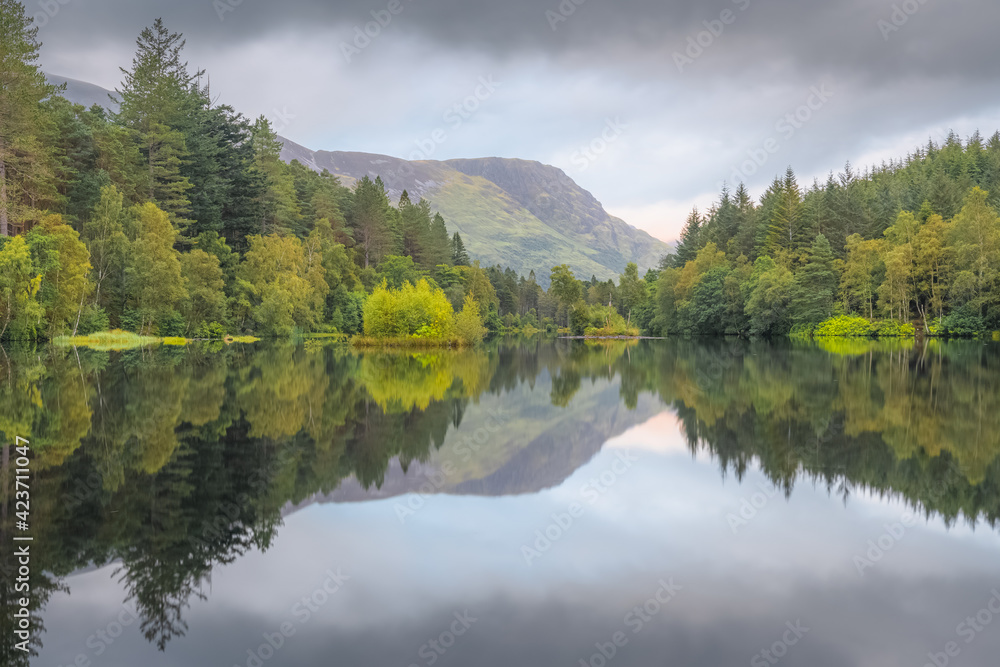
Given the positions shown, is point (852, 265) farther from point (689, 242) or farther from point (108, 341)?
point (108, 341)

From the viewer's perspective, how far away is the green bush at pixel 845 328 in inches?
2530

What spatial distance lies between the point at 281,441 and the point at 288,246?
5160 cm

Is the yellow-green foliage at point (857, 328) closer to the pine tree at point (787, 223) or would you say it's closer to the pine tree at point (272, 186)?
the pine tree at point (787, 223)

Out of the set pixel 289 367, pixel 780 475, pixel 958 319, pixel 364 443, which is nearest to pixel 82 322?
pixel 289 367

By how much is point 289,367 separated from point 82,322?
2329 centimetres

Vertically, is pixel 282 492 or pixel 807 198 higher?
pixel 807 198

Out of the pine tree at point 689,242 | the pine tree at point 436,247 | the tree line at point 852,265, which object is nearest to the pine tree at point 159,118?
the pine tree at point 436,247

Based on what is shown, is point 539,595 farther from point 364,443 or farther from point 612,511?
point 364,443

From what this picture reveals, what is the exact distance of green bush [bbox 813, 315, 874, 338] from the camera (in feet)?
211

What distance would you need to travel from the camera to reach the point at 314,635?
4.34 metres

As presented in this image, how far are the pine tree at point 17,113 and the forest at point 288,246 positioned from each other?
117 millimetres

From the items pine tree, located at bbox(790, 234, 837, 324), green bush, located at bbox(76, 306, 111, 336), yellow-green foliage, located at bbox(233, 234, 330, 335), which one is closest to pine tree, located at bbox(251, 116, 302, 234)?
yellow-green foliage, located at bbox(233, 234, 330, 335)

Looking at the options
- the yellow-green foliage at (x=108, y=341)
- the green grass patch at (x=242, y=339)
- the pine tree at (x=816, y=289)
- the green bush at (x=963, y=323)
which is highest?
the pine tree at (x=816, y=289)

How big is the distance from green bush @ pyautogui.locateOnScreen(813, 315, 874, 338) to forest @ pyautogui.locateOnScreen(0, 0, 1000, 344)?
0.57 feet
